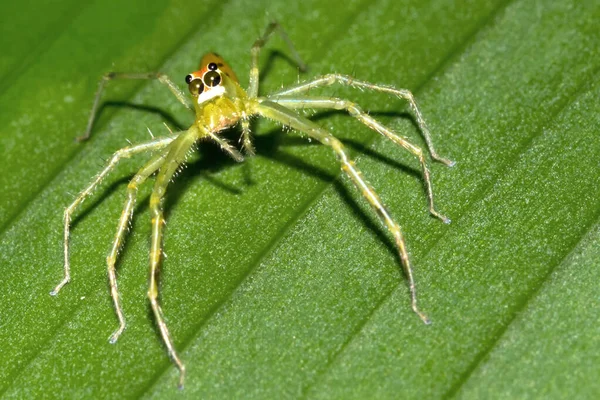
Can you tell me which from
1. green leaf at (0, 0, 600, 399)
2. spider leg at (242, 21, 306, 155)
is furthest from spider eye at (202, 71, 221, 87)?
green leaf at (0, 0, 600, 399)

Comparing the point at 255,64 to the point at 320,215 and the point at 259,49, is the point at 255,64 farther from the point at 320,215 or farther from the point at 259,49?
the point at 320,215

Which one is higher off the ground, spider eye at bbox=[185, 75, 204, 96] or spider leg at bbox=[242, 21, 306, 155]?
spider eye at bbox=[185, 75, 204, 96]

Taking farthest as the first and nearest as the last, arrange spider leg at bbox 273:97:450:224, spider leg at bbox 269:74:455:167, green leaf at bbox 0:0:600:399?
spider leg at bbox 269:74:455:167 → spider leg at bbox 273:97:450:224 → green leaf at bbox 0:0:600:399

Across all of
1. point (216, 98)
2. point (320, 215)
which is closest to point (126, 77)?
point (216, 98)

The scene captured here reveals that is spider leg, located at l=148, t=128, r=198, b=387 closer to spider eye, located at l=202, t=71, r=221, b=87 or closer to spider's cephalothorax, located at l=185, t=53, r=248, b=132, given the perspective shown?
spider's cephalothorax, located at l=185, t=53, r=248, b=132

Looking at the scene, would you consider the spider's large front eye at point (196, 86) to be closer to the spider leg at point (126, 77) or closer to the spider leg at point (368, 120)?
the spider leg at point (126, 77)
